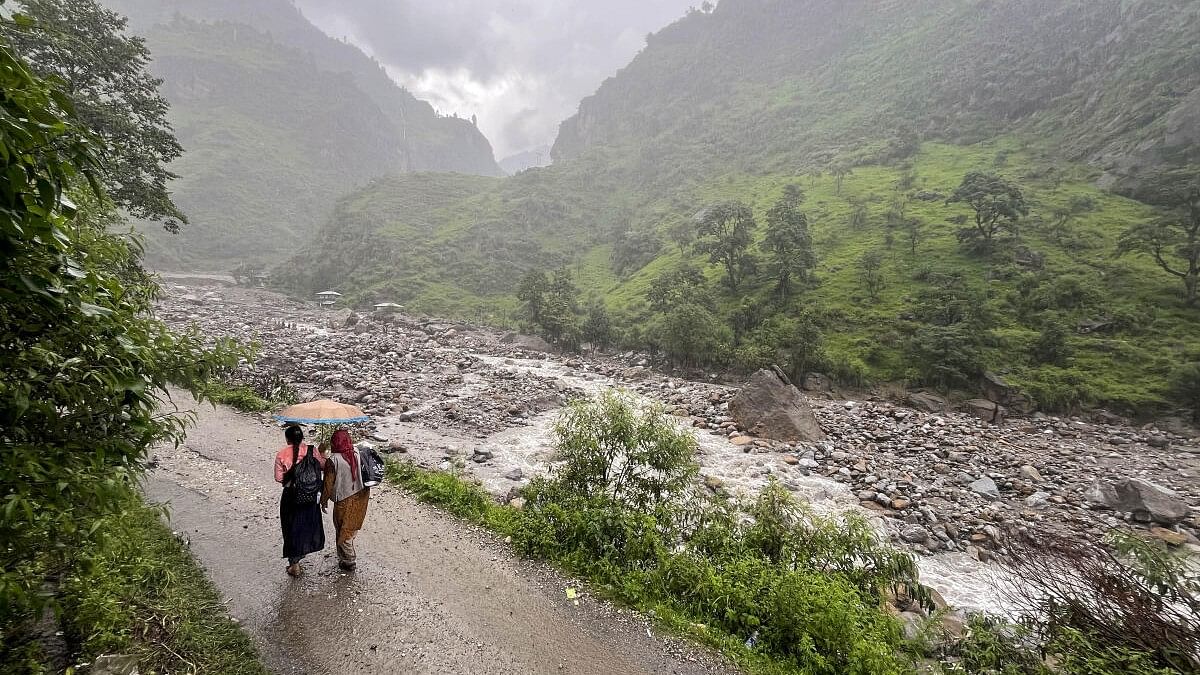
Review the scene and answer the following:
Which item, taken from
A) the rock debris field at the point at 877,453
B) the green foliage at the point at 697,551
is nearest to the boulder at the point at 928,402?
the rock debris field at the point at 877,453

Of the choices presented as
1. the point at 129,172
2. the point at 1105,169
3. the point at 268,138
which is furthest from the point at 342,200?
the point at 1105,169

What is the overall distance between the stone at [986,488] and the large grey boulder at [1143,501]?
2390 mm

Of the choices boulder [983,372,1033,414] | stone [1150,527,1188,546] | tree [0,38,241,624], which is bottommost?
stone [1150,527,1188,546]

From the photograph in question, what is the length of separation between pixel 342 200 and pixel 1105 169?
133 meters

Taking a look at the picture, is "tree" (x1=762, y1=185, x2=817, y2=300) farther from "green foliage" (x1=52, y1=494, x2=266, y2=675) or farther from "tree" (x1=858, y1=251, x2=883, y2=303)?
"green foliage" (x1=52, y1=494, x2=266, y2=675)

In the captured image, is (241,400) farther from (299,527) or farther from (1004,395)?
(1004,395)

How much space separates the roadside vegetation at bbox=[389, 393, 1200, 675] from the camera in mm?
5754

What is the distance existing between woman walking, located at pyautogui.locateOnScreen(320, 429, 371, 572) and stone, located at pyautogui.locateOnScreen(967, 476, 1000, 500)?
59.4 feet

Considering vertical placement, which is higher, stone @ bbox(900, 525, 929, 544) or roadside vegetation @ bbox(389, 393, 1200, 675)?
roadside vegetation @ bbox(389, 393, 1200, 675)

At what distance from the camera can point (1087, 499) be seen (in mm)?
14430

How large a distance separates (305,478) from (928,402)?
27210 millimetres

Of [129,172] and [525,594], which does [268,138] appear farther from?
[525,594]

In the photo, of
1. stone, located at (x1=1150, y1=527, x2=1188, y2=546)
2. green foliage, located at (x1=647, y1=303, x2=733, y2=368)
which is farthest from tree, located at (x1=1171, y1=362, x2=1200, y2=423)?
green foliage, located at (x1=647, y1=303, x2=733, y2=368)

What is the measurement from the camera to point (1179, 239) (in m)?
27.6
